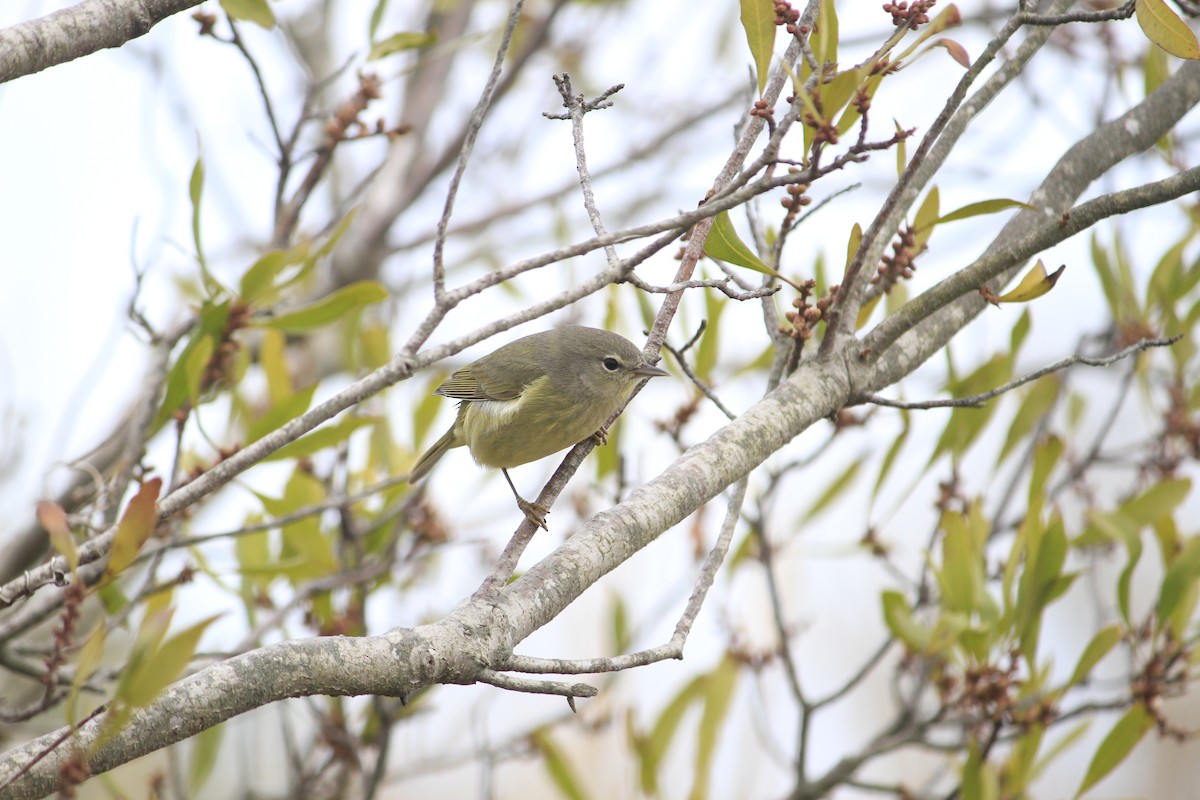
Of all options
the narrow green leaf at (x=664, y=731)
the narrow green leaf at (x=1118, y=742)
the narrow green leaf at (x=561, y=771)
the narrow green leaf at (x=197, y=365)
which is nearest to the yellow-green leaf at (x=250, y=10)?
the narrow green leaf at (x=197, y=365)

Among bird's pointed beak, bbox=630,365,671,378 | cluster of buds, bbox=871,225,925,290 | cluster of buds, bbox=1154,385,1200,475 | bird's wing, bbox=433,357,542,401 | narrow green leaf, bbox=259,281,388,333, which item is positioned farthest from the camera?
bird's wing, bbox=433,357,542,401

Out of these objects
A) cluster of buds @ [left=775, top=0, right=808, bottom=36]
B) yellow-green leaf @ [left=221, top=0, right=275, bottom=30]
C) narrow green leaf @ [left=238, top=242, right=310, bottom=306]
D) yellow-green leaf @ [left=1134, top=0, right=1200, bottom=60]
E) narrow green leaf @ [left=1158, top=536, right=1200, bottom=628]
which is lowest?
narrow green leaf @ [left=1158, top=536, right=1200, bottom=628]

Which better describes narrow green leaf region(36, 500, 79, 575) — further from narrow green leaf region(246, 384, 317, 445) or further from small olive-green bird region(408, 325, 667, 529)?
small olive-green bird region(408, 325, 667, 529)

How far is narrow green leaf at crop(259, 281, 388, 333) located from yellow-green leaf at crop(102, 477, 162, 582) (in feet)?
4.85

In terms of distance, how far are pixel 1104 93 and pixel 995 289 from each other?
266 centimetres

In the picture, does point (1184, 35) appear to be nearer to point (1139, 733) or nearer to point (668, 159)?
point (1139, 733)

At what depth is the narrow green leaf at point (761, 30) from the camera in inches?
83.8

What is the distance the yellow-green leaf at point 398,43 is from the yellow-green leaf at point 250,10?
20.0 inches

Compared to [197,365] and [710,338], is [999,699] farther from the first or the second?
[197,365]

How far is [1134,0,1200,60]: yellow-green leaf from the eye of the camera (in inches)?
81.4

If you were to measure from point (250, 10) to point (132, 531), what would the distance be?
179cm

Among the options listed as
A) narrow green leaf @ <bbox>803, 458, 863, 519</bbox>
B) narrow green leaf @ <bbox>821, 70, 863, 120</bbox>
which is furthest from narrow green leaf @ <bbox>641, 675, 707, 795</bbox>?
narrow green leaf @ <bbox>821, 70, 863, 120</bbox>

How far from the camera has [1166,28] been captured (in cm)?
208

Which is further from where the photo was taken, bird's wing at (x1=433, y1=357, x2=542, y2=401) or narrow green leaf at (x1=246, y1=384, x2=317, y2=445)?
bird's wing at (x1=433, y1=357, x2=542, y2=401)
